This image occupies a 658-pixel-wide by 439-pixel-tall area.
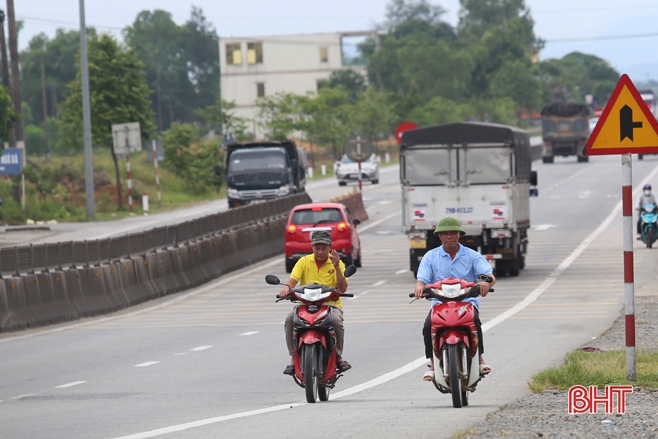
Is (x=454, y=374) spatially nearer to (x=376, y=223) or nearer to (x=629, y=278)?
(x=629, y=278)

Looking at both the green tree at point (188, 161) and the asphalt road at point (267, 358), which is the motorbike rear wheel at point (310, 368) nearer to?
the asphalt road at point (267, 358)

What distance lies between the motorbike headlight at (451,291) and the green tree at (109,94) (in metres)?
Result: 44.2

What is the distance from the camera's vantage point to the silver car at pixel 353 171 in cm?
6431

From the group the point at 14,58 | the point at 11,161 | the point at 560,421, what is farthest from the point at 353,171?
the point at 560,421

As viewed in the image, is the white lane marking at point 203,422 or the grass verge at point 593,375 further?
the grass verge at point 593,375

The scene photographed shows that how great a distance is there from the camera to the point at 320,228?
30.2m

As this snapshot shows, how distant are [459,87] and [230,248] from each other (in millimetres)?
107018

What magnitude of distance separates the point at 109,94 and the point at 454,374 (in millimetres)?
44642

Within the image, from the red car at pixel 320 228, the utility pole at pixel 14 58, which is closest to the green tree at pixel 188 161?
the utility pole at pixel 14 58

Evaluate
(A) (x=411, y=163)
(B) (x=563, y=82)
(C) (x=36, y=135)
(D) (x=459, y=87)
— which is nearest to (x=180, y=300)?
(A) (x=411, y=163)

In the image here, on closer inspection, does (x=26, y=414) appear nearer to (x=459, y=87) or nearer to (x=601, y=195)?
(x=601, y=195)

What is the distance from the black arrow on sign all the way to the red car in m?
18.7

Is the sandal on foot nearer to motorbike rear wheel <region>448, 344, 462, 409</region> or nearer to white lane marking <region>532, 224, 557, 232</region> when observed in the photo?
motorbike rear wheel <region>448, 344, 462, 409</region>

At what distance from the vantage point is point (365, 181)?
2650 inches
